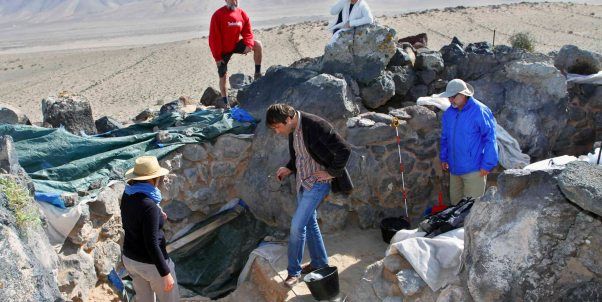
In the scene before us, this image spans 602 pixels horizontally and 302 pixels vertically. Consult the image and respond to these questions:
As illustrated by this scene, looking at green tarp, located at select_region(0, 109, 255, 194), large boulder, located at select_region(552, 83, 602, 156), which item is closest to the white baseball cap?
large boulder, located at select_region(552, 83, 602, 156)

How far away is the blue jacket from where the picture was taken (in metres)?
6.00

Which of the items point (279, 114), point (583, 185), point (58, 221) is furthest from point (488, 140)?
point (58, 221)

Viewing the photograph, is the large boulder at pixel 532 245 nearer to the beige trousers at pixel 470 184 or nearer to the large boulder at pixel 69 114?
the beige trousers at pixel 470 184

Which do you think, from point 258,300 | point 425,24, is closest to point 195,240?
point 258,300

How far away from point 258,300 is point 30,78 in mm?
24153

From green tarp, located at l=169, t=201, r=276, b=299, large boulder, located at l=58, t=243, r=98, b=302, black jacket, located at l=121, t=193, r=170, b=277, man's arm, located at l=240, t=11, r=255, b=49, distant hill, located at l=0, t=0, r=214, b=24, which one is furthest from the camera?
distant hill, located at l=0, t=0, r=214, b=24

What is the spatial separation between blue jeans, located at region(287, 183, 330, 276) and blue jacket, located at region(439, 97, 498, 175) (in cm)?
164

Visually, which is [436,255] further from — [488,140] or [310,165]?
[488,140]

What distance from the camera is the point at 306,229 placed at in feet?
18.8

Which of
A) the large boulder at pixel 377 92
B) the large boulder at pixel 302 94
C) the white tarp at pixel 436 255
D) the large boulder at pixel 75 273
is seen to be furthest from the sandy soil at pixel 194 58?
the white tarp at pixel 436 255

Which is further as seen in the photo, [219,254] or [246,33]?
[246,33]

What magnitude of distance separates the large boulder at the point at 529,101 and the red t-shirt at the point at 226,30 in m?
3.70

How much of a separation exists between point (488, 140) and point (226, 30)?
15.3ft

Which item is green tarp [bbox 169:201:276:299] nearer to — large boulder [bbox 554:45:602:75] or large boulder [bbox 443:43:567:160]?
large boulder [bbox 443:43:567:160]
